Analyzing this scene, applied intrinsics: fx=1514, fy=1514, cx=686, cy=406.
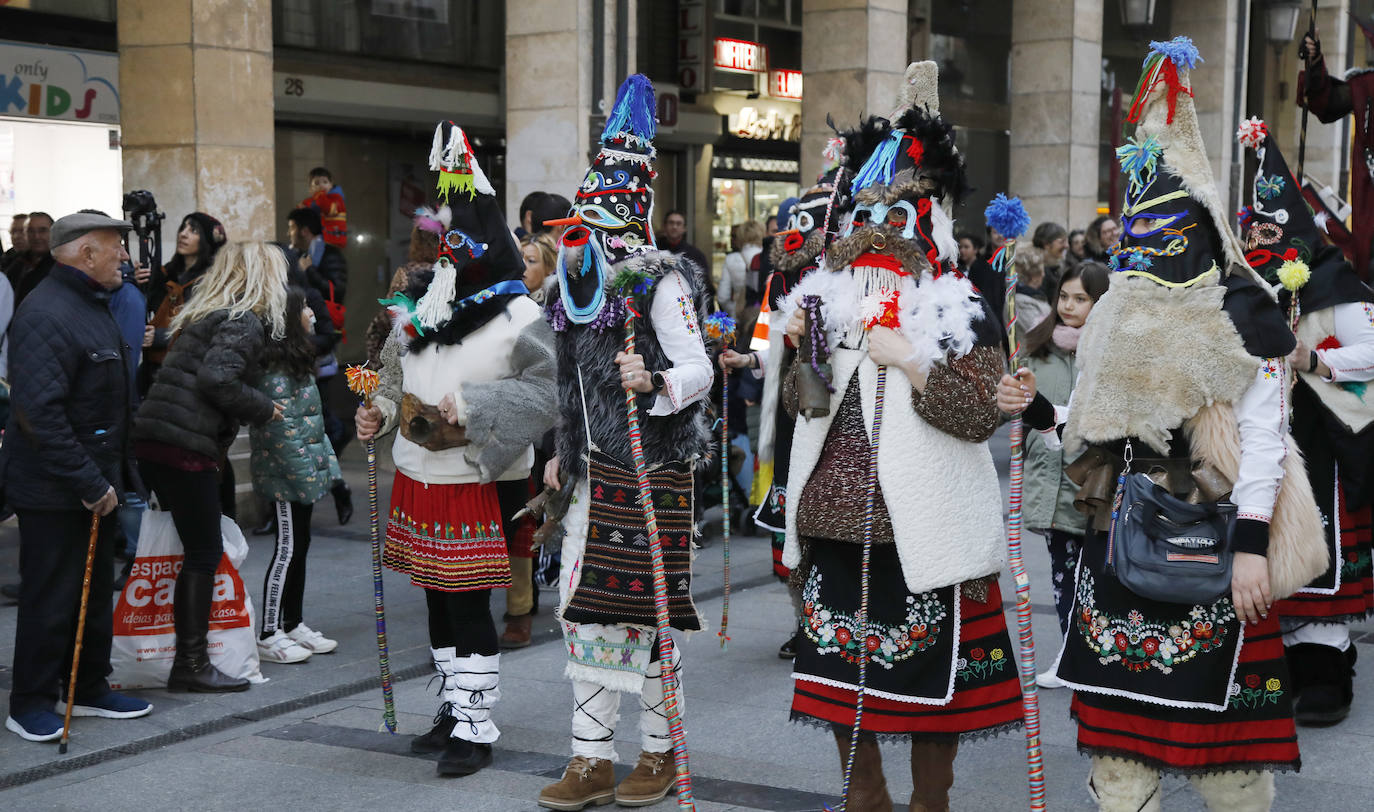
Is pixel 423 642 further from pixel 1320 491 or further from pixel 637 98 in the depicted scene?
pixel 1320 491

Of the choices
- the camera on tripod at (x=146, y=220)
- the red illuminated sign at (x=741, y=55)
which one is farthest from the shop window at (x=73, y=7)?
the red illuminated sign at (x=741, y=55)

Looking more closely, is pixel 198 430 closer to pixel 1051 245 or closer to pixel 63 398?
pixel 63 398

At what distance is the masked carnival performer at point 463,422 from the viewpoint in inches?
209

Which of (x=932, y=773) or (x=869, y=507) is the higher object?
(x=869, y=507)

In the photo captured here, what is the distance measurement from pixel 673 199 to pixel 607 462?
45.4 feet

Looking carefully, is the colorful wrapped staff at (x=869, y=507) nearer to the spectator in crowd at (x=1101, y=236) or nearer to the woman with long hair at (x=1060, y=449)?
the woman with long hair at (x=1060, y=449)

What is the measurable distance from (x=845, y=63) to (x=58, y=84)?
21.8 ft

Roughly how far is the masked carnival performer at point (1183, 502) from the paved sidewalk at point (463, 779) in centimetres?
101

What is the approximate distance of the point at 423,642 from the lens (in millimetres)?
7281

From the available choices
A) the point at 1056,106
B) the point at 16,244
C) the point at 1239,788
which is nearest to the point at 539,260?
the point at 1239,788

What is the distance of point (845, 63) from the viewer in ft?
45.0

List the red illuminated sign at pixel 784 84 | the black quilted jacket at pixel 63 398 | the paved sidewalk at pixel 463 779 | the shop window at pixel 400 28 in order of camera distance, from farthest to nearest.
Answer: the red illuminated sign at pixel 784 84 < the shop window at pixel 400 28 < the black quilted jacket at pixel 63 398 < the paved sidewalk at pixel 463 779

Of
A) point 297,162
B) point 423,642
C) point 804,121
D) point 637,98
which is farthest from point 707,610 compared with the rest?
point 297,162

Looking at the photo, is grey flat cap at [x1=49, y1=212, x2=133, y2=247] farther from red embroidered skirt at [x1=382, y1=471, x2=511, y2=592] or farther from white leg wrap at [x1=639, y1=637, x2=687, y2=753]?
white leg wrap at [x1=639, y1=637, x2=687, y2=753]
